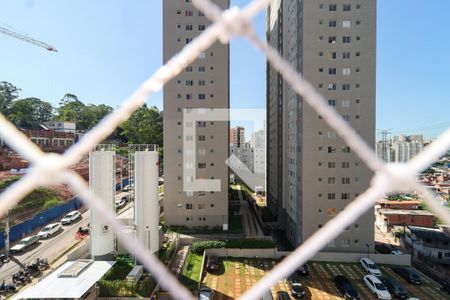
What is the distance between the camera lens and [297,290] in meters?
6.27

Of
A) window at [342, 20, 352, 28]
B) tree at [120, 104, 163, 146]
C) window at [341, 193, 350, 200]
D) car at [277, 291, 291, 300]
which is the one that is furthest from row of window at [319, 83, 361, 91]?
tree at [120, 104, 163, 146]

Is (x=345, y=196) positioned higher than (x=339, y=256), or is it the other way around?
(x=345, y=196)

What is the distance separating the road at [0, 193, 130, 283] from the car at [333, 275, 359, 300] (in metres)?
7.47

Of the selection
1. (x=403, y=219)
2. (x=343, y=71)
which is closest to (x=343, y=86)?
(x=343, y=71)

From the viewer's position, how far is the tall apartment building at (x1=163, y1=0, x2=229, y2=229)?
10.4 metres

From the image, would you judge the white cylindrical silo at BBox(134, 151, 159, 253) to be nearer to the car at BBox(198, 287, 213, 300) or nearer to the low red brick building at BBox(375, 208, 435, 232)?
the car at BBox(198, 287, 213, 300)

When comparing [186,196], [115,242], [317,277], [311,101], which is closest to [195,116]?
[186,196]

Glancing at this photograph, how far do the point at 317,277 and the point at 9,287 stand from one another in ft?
23.7

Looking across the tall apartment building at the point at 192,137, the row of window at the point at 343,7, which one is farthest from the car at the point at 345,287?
the row of window at the point at 343,7

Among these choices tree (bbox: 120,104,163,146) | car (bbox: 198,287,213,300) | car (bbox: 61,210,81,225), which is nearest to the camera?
car (bbox: 198,287,213,300)

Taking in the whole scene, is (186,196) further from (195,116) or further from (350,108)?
(350,108)

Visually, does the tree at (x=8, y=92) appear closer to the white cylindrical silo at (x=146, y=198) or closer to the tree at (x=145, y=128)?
the tree at (x=145, y=128)

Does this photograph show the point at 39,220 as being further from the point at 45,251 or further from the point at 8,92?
the point at 8,92

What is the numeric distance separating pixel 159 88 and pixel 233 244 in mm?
8465
